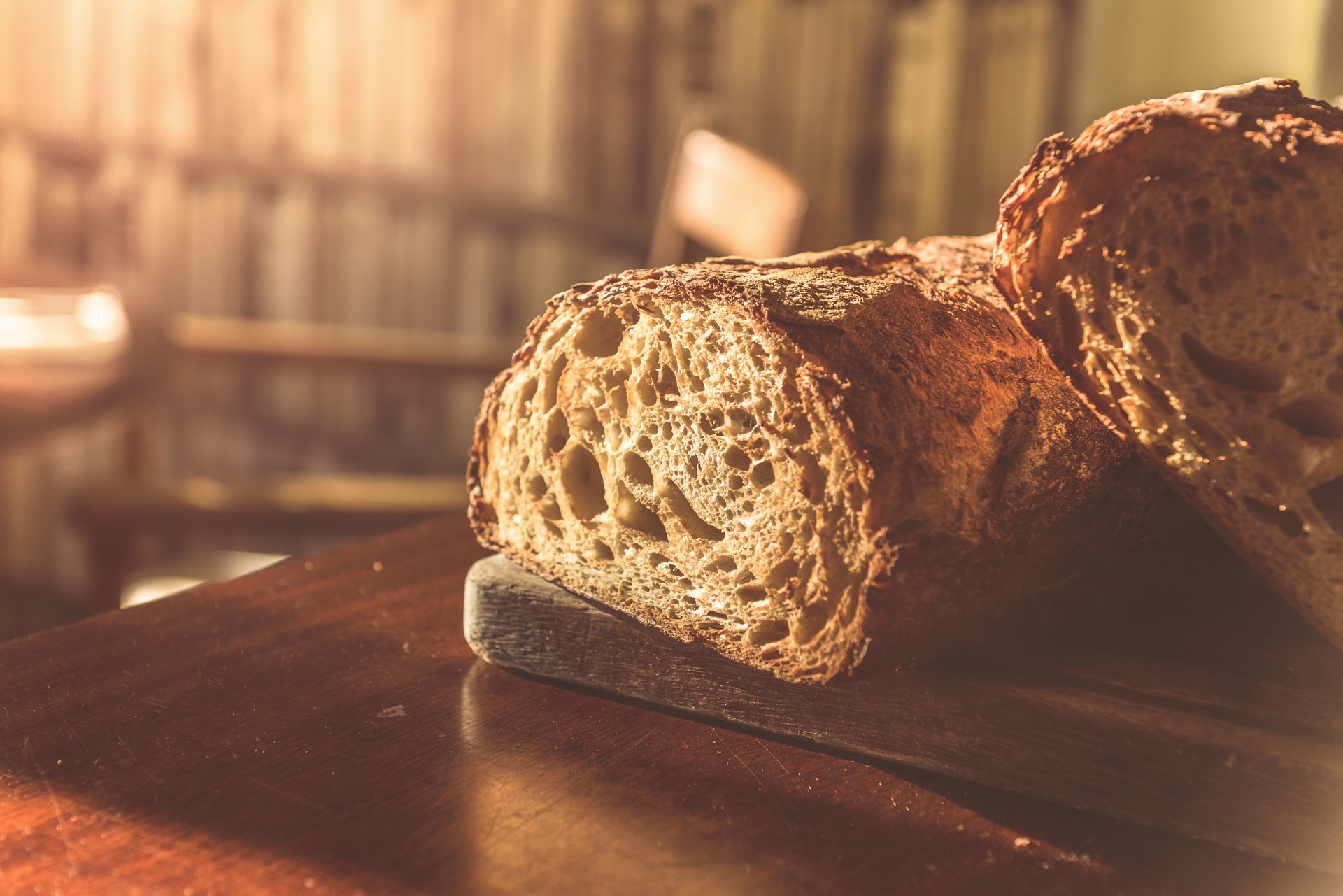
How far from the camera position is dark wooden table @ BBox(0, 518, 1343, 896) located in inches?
22.9

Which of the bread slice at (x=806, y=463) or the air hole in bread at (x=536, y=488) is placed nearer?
the bread slice at (x=806, y=463)

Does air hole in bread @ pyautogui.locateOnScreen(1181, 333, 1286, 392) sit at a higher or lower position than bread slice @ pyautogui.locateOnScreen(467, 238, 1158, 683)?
higher

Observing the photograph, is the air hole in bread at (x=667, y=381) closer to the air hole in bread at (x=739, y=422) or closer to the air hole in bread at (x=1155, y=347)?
the air hole in bread at (x=739, y=422)

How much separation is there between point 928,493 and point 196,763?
1.51ft

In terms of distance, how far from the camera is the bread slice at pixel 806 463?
0.69 metres

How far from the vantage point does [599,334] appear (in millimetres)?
841

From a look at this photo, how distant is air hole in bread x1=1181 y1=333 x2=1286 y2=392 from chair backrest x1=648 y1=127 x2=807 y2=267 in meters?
1.03

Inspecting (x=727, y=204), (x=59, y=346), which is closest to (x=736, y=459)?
(x=727, y=204)

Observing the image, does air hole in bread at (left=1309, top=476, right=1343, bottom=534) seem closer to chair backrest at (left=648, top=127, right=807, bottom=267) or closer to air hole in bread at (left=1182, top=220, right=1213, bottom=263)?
air hole in bread at (left=1182, top=220, right=1213, bottom=263)

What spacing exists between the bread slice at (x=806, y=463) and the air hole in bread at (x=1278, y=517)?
106 mm

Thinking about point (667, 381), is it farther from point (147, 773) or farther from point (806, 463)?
point (147, 773)

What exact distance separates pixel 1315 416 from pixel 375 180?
12.7 ft

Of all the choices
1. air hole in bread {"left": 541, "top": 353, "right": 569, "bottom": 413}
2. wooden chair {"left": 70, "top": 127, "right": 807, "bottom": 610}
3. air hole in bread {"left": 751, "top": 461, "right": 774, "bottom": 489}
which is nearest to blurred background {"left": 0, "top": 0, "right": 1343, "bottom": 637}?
wooden chair {"left": 70, "top": 127, "right": 807, "bottom": 610}

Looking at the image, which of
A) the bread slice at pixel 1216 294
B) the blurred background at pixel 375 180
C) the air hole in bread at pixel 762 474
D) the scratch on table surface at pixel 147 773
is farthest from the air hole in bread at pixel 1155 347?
the blurred background at pixel 375 180
